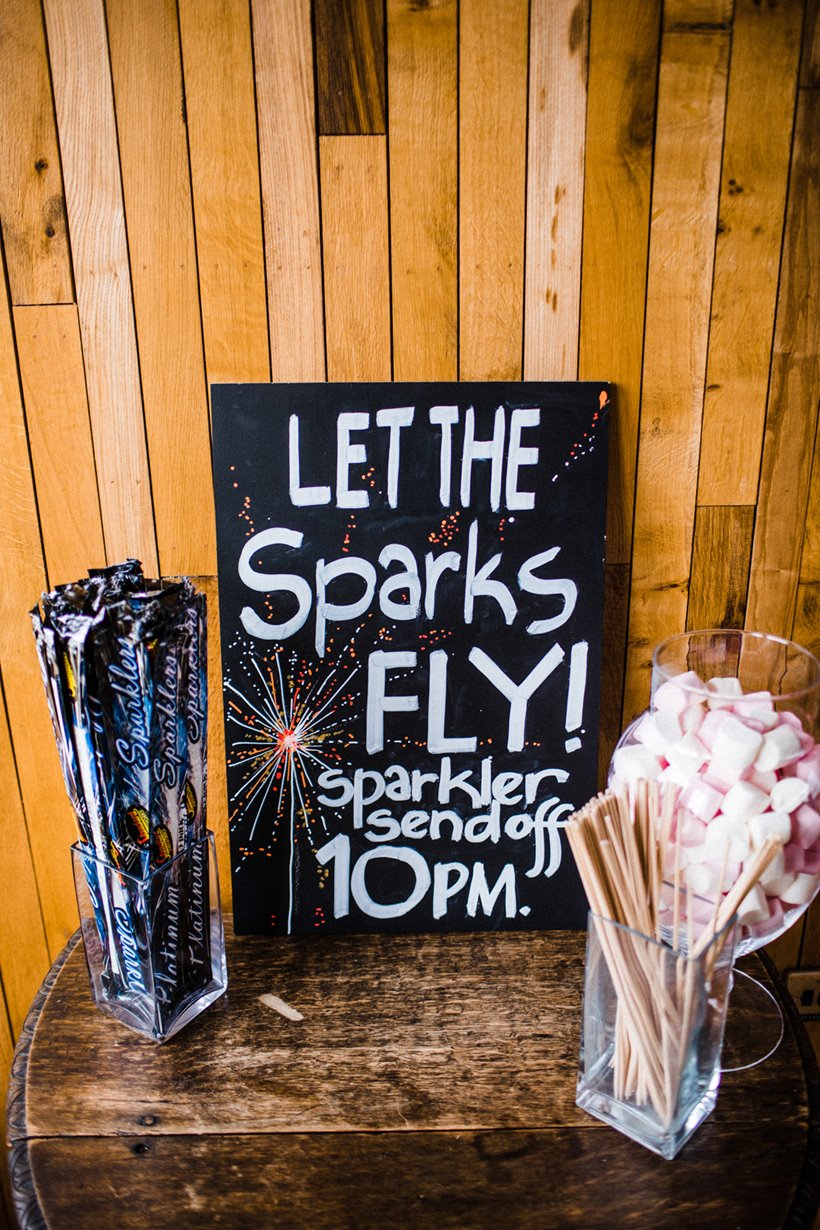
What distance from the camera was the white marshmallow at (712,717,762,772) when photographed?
0.87 meters

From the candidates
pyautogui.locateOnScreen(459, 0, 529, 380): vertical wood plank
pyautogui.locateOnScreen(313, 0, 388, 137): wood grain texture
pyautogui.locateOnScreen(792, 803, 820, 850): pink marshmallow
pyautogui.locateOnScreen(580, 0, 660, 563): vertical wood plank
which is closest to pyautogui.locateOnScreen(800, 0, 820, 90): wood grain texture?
pyautogui.locateOnScreen(580, 0, 660, 563): vertical wood plank

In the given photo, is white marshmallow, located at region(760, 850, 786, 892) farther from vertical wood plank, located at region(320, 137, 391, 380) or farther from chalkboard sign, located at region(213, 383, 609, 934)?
vertical wood plank, located at region(320, 137, 391, 380)

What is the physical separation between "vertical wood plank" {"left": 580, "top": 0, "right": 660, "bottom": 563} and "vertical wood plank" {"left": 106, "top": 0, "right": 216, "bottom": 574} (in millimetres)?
450

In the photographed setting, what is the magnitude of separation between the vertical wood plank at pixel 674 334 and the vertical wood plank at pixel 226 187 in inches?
17.6

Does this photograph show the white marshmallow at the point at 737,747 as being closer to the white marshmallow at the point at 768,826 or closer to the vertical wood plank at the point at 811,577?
the white marshmallow at the point at 768,826

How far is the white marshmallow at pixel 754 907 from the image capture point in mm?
865

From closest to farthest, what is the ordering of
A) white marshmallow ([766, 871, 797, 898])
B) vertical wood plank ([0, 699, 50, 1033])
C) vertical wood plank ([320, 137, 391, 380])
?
white marshmallow ([766, 871, 797, 898]) → vertical wood plank ([320, 137, 391, 380]) → vertical wood plank ([0, 699, 50, 1033])

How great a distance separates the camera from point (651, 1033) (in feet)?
2.70

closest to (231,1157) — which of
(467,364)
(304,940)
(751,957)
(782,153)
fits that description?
(304,940)

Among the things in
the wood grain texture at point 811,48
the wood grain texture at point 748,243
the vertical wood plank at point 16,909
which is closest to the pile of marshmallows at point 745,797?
the wood grain texture at point 748,243

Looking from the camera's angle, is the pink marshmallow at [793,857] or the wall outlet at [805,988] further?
the wall outlet at [805,988]

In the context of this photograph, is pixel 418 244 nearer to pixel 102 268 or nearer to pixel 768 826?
pixel 102 268

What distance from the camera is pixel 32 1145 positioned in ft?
2.80

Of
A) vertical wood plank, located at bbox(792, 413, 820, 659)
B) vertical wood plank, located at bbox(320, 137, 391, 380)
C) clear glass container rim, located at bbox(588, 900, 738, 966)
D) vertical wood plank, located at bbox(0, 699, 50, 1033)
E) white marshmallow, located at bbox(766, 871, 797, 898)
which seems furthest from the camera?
vertical wood plank, located at bbox(0, 699, 50, 1033)
